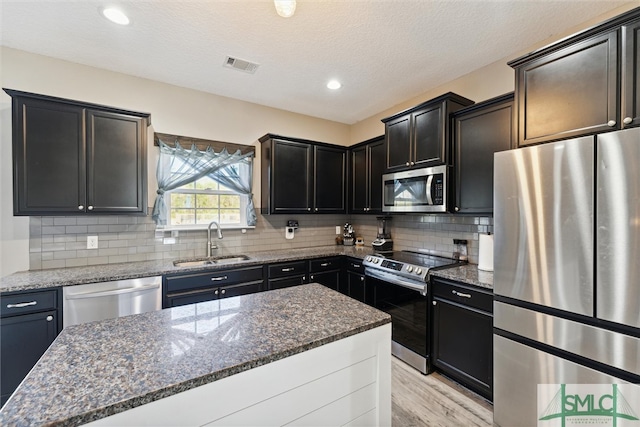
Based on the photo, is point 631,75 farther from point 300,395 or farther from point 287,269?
point 287,269

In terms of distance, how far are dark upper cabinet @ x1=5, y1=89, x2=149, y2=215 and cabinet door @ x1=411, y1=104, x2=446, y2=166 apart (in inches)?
109

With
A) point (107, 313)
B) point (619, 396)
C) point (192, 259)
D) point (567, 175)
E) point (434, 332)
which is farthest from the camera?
point (192, 259)

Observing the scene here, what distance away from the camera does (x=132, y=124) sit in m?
2.60

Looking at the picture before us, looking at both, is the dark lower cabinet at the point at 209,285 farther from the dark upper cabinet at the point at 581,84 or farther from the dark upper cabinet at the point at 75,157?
the dark upper cabinet at the point at 581,84

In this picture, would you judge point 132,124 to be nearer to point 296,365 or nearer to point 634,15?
point 296,365

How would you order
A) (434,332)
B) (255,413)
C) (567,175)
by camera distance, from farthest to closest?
1. (434,332)
2. (567,175)
3. (255,413)

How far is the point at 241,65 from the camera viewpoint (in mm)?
2682

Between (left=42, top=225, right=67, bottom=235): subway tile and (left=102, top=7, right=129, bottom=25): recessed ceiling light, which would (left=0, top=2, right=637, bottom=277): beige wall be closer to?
(left=42, top=225, right=67, bottom=235): subway tile

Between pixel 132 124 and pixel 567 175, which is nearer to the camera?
pixel 567 175

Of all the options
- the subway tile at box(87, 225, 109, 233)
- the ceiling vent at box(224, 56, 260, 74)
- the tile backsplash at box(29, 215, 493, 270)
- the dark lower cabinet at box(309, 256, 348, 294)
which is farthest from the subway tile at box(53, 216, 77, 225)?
the dark lower cabinet at box(309, 256, 348, 294)

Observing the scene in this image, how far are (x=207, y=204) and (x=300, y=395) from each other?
2801mm

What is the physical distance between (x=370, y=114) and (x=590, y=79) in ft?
8.90

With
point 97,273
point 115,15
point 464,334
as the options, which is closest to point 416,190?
point 464,334

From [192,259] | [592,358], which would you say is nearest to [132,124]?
[192,259]
